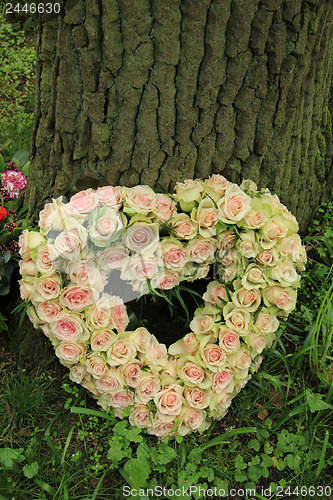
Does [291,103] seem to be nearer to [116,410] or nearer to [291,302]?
[291,302]

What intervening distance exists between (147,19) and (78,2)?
274 mm

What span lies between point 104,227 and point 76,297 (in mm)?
286

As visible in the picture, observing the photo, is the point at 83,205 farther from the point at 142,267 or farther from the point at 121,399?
the point at 121,399

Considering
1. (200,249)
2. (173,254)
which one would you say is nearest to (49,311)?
(173,254)

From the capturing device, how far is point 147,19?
1.61 meters

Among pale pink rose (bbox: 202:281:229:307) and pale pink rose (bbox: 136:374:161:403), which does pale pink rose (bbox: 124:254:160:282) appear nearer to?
pale pink rose (bbox: 202:281:229:307)

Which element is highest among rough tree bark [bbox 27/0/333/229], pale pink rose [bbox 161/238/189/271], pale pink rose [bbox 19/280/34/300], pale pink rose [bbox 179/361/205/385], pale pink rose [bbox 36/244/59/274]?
rough tree bark [bbox 27/0/333/229]

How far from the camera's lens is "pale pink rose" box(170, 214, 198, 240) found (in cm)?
177

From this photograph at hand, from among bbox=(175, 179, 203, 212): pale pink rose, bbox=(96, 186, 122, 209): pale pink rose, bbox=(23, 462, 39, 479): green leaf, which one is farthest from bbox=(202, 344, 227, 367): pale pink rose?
bbox=(23, 462, 39, 479): green leaf

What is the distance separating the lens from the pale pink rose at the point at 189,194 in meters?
1.82

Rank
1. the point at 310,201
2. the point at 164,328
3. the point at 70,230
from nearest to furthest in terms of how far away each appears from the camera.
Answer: the point at 70,230 < the point at 164,328 < the point at 310,201

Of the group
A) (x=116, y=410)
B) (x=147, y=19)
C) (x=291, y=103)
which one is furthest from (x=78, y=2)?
(x=116, y=410)

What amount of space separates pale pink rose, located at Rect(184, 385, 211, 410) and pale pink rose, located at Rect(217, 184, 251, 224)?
669 millimetres

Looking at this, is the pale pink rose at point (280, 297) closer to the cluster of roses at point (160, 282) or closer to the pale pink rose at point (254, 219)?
the cluster of roses at point (160, 282)
